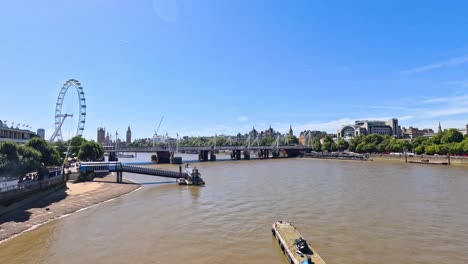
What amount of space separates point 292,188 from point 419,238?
28209mm

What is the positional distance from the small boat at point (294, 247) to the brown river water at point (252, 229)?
0.78 meters

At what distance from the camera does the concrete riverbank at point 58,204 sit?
31312 mm

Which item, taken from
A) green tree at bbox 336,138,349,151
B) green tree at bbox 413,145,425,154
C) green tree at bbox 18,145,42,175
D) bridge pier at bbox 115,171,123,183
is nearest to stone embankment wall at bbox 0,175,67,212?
green tree at bbox 18,145,42,175

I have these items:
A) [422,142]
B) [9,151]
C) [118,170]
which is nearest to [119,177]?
[118,170]

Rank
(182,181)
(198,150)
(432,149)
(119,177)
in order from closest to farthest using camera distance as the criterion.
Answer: (182,181)
(119,177)
(432,149)
(198,150)

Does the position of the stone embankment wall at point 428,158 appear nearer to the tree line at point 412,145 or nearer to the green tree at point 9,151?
the tree line at point 412,145

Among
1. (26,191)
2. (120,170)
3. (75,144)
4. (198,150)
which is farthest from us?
(198,150)

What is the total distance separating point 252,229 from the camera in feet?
97.1

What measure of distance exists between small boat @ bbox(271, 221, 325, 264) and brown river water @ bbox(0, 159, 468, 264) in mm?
779

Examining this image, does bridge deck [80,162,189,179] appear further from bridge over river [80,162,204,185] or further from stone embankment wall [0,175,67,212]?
stone embankment wall [0,175,67,212]

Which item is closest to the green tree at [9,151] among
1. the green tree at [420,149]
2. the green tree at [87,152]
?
the green tree at [87,152]

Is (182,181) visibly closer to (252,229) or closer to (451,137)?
(252,229)

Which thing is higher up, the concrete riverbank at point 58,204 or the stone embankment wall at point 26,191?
the stone embankment wall at point 26,191

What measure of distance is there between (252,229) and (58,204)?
26860mm
